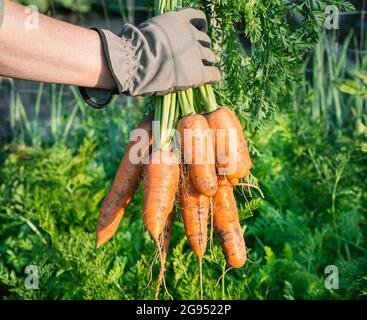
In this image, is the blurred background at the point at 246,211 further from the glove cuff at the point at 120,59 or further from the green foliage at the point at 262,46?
the glove cuff at the point at 120,59

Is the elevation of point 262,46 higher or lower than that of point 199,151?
higher

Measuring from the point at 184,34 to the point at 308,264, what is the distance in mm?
1108

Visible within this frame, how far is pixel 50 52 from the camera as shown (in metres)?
1.79

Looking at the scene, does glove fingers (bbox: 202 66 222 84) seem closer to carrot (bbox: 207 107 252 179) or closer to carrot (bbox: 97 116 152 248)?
carrot (bbox: 207 107 252 179)

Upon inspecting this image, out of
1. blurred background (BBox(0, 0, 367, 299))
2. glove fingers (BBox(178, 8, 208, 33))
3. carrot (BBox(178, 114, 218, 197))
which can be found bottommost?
blurred background (BBox(0, 0, 367, 299))

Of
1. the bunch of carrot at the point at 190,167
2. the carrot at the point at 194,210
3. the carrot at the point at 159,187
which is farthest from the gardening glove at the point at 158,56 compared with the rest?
the carrot at the point at 194,210

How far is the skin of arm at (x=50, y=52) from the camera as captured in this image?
174cm

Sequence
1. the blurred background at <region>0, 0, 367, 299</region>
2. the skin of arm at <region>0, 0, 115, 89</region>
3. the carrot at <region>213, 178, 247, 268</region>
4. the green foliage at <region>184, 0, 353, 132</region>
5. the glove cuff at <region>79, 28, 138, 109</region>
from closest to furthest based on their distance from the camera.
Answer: the skin of arm at <region>0, 0, 115, 89</region> → the glove cuff at <region>79, 28, 138, 109</region> → the green foliage at <region>184, 0, 353, 132</region> → the carrot at <region>213, 178, 247, 268</region> → the blurred background at <region>0, 0, 367, 299</region>

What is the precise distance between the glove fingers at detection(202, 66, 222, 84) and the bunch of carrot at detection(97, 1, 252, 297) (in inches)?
1.7

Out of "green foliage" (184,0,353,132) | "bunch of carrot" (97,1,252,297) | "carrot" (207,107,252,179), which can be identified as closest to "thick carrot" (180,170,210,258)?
"bunch of carrot" (97,1,252,297)

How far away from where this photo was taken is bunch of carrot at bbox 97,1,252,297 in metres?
1.97

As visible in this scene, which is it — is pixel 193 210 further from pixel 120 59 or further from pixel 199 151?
pixel 120 59

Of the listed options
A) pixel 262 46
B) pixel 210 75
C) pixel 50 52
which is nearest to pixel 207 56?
pixel 210 75

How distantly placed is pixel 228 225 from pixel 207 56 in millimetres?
507
